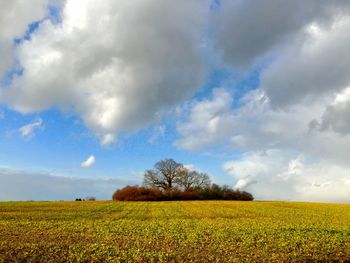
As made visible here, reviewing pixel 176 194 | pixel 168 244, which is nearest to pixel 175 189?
pixel 176 194

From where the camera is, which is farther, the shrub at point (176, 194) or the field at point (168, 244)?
the shrub at point (176, 194)

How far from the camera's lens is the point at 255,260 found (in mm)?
19250

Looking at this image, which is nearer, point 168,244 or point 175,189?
point 168,244

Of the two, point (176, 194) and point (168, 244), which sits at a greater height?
point (176, 194)

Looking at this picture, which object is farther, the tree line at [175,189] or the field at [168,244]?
the tree line at [175,189]

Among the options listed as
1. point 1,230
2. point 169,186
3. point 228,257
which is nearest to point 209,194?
point 169,186

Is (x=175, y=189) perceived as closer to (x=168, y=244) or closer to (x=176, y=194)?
(x=176, y=194)

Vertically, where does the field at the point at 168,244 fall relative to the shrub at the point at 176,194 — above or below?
below

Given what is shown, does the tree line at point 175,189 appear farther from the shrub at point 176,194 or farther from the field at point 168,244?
the field at point 168,244

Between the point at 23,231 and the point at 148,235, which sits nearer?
the point at 148,235

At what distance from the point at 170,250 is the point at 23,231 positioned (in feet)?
45.0

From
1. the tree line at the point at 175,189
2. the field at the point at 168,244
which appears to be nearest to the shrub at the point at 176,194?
the tree line at the point at 175,189

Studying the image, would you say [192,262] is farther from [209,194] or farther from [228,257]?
[209,194]

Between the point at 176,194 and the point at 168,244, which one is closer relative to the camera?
the point at 168,244
